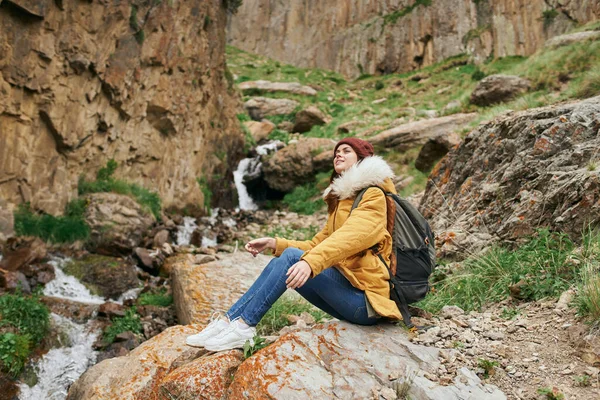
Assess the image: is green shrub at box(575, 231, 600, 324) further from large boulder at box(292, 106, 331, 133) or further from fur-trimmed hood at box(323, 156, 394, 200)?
large boulder at box(292, 106, 331, 133)

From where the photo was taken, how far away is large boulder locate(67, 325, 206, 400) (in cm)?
345

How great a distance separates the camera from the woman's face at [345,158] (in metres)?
3.27

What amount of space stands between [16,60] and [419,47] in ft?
96.2

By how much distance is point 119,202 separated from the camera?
34.1ft

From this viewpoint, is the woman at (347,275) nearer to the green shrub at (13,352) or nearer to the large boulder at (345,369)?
the large boulder at (345,369)

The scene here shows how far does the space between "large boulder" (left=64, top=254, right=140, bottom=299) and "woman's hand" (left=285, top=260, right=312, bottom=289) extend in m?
6.12

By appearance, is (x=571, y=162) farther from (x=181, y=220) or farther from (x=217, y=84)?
(x=217, y=84)

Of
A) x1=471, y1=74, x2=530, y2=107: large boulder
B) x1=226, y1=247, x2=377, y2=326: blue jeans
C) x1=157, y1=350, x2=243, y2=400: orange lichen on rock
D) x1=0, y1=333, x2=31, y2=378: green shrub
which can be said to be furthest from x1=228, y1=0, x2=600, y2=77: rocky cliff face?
x1=0, y1=333, x2=31, y2=378: green shrub

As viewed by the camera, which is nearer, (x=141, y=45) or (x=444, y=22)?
(x=141, y=45)

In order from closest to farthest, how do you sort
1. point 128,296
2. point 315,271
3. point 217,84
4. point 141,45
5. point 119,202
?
1. point 315,271
2. point 128,296
3. point 119,202
4. point 141,45
5. point 217,84

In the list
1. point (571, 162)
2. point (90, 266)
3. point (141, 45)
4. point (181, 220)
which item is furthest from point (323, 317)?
point (141, 45)

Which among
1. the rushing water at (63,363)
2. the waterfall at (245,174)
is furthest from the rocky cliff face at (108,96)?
the rushing water at (63,363)

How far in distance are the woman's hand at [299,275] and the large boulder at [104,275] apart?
6119mm

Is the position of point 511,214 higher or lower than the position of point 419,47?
lower
